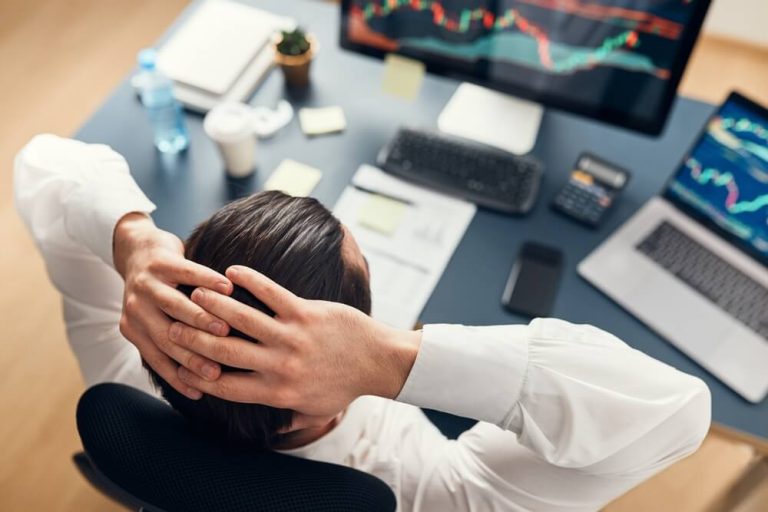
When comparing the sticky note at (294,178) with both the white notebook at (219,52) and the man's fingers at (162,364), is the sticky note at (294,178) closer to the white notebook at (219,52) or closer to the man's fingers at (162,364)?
the white notebook at (219,52)

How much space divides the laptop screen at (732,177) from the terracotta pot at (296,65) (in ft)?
2.71

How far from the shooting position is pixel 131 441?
0.71m

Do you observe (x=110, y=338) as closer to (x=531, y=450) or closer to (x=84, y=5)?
(x=531, y=450)

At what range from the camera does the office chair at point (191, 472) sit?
68cm

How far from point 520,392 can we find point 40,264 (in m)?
1.85

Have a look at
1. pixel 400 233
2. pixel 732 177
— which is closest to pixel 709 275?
pixel 732 177

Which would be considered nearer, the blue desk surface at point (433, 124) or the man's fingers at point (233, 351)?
the man's fingers at point (233, 351)

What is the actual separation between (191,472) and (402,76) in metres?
1.00

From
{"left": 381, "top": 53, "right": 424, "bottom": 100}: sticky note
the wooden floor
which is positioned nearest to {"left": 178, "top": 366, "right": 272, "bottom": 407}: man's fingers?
{"left": 381, "top": 53, "right": 424, "bottom": 100}: sticky note

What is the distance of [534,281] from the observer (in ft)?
4.23

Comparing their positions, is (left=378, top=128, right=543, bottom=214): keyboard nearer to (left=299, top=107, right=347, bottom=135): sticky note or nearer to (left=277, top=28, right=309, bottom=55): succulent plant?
(left=299, top=107, right=347, bottom=135): sticky note

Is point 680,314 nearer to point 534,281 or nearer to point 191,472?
point 534,281

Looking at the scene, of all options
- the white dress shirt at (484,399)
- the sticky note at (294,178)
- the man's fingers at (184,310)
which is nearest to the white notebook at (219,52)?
the sticky note at (294,178)

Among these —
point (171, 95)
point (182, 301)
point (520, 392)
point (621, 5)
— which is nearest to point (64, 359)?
point (171, 95)
